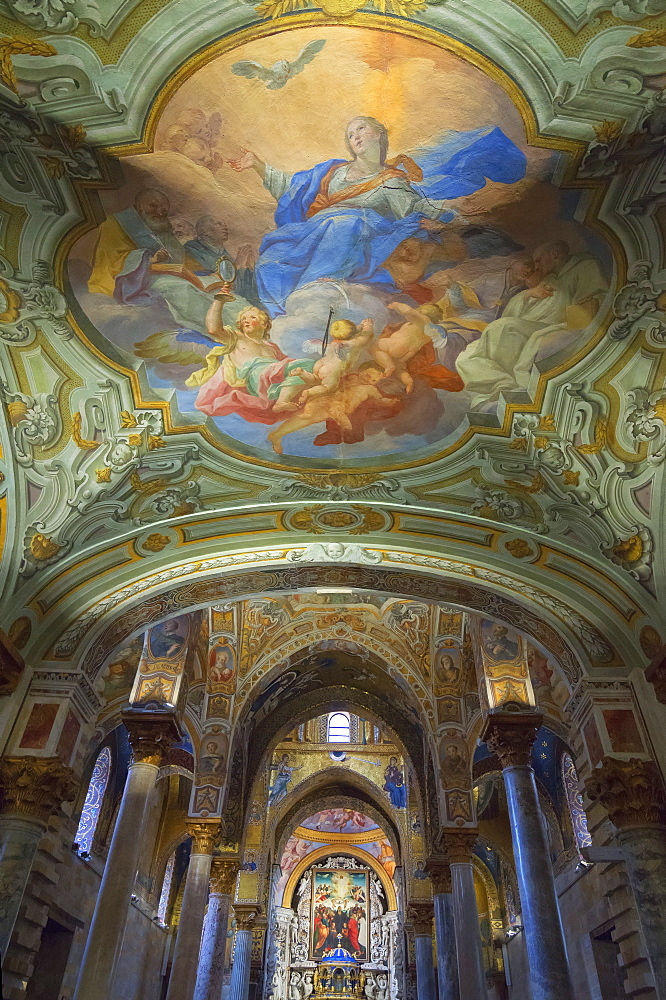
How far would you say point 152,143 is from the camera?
239 inches

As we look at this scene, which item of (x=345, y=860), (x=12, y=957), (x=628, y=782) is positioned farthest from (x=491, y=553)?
(x=345, y=860)

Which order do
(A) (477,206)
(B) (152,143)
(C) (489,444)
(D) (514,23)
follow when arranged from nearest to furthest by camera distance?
(D) (514,23) < (B) (152,143) < (A) (477,206) < (C) (489,444)

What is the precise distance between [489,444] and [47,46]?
20.2 feet

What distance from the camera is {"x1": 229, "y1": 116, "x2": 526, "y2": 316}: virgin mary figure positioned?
6230 mm

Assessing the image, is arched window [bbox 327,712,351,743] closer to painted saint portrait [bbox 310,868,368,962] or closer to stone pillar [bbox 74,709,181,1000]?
painted saint portrait [bbox 310,868,368,962]

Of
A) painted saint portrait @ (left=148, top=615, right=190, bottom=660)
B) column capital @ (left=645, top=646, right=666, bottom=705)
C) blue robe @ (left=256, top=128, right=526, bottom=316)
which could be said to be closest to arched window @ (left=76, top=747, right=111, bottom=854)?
painted saint portrait @ (left=148, top=615, right=190, bottom=660)

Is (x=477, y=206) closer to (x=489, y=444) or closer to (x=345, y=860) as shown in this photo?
(x=489, y=444)

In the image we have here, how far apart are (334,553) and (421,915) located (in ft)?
49.0

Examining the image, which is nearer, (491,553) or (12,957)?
(12,957)

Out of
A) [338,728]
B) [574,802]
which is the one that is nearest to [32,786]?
[574,802]

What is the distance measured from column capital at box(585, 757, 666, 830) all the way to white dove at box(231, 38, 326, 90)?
7.70 meters

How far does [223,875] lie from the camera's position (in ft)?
54.1

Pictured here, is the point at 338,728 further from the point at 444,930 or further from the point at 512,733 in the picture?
the point at 512,733

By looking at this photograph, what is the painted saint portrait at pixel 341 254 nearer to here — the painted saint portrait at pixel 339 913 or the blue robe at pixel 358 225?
the blue robe at pixel 358 225
